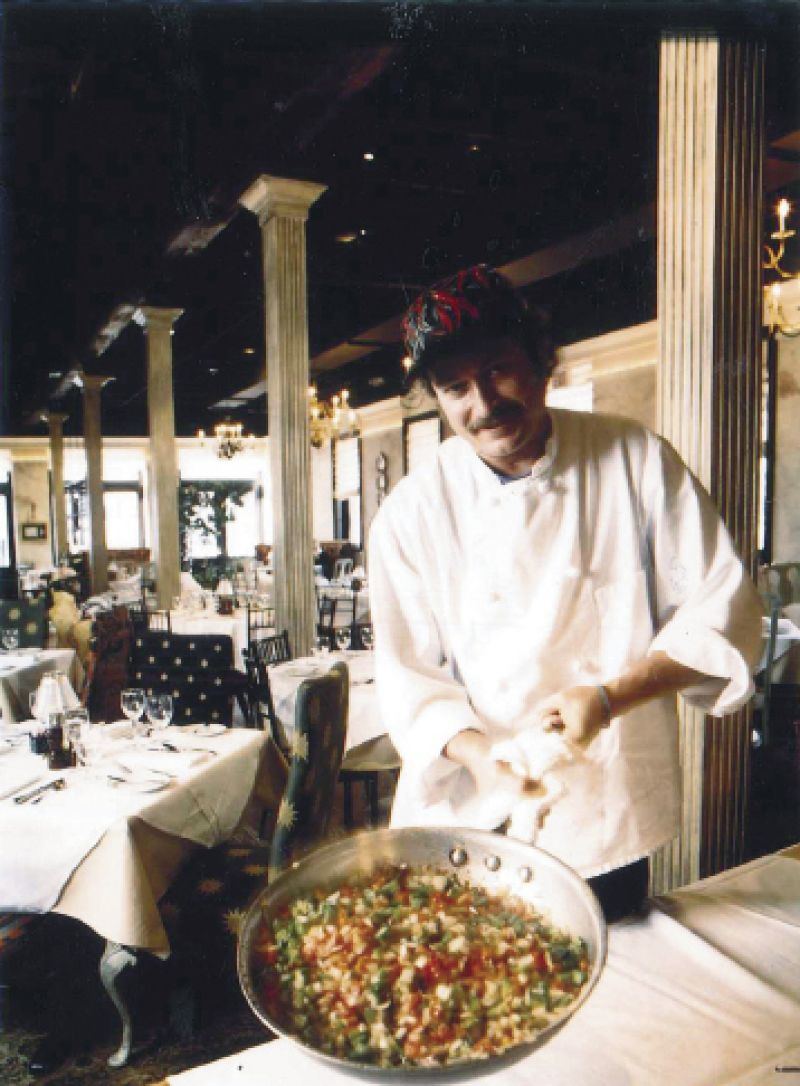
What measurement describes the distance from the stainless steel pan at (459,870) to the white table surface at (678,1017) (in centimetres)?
15

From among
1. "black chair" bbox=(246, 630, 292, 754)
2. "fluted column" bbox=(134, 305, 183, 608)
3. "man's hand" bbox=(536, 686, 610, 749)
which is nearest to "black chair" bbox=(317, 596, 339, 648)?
"black chair" bbox=(246, 630, 292, 754)

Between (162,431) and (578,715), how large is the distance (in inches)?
294

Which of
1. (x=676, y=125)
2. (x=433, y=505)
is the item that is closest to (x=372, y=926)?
(x=433, y=505)

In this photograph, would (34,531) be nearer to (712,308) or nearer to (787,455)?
(787,455)

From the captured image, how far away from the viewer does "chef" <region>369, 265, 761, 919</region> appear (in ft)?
3.63

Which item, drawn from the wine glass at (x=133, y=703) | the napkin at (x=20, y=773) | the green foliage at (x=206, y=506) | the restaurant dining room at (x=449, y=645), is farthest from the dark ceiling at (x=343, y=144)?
the green foliage at (x=206, y=506)

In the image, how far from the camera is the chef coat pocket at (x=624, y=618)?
1.17m

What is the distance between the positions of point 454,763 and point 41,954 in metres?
2.15

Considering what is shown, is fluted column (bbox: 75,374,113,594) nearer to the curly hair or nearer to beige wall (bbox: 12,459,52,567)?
beige wall (bbox: 12,459,52,567)

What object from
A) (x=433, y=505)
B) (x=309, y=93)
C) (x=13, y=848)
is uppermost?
(x=309, y=93)

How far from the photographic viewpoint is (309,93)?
3594 mm

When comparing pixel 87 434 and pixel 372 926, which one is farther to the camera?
pixel 87 434

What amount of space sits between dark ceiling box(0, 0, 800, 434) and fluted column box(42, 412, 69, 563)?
24.8 ft

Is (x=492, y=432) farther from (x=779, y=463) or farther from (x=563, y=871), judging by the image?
(x=779, y=463)
